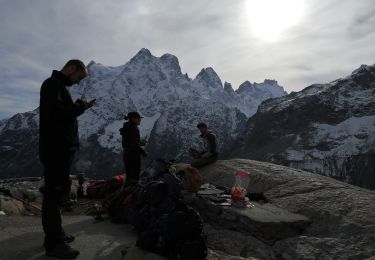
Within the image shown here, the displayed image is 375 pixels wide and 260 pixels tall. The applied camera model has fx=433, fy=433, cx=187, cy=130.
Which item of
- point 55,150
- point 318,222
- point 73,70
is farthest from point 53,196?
point 318,222

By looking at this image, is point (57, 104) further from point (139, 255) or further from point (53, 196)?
point (139, 255)

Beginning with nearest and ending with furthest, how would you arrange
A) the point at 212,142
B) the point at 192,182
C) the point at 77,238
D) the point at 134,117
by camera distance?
the point at 77,238, the point at 192,182, the point at 134,117, the point at 212,142

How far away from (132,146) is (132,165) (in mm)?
522

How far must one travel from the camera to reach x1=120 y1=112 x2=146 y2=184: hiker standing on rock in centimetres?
1149

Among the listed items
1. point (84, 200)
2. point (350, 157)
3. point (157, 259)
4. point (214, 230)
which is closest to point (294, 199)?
point (214, 230)

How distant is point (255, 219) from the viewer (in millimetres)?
8008

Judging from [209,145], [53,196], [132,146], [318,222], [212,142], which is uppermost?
[212,142]

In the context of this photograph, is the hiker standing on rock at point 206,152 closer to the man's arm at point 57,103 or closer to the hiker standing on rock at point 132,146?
the hiker standing on rock at point 132,146

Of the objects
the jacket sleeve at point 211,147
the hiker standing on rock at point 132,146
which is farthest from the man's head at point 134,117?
the jacket sleeve at point 211,147

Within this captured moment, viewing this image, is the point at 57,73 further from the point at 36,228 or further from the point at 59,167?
the point at 36,228

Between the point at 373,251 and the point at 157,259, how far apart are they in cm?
345

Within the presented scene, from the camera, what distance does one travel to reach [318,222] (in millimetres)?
8297

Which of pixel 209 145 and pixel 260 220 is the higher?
pixel 209 145

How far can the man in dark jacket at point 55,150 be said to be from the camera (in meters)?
6.12
